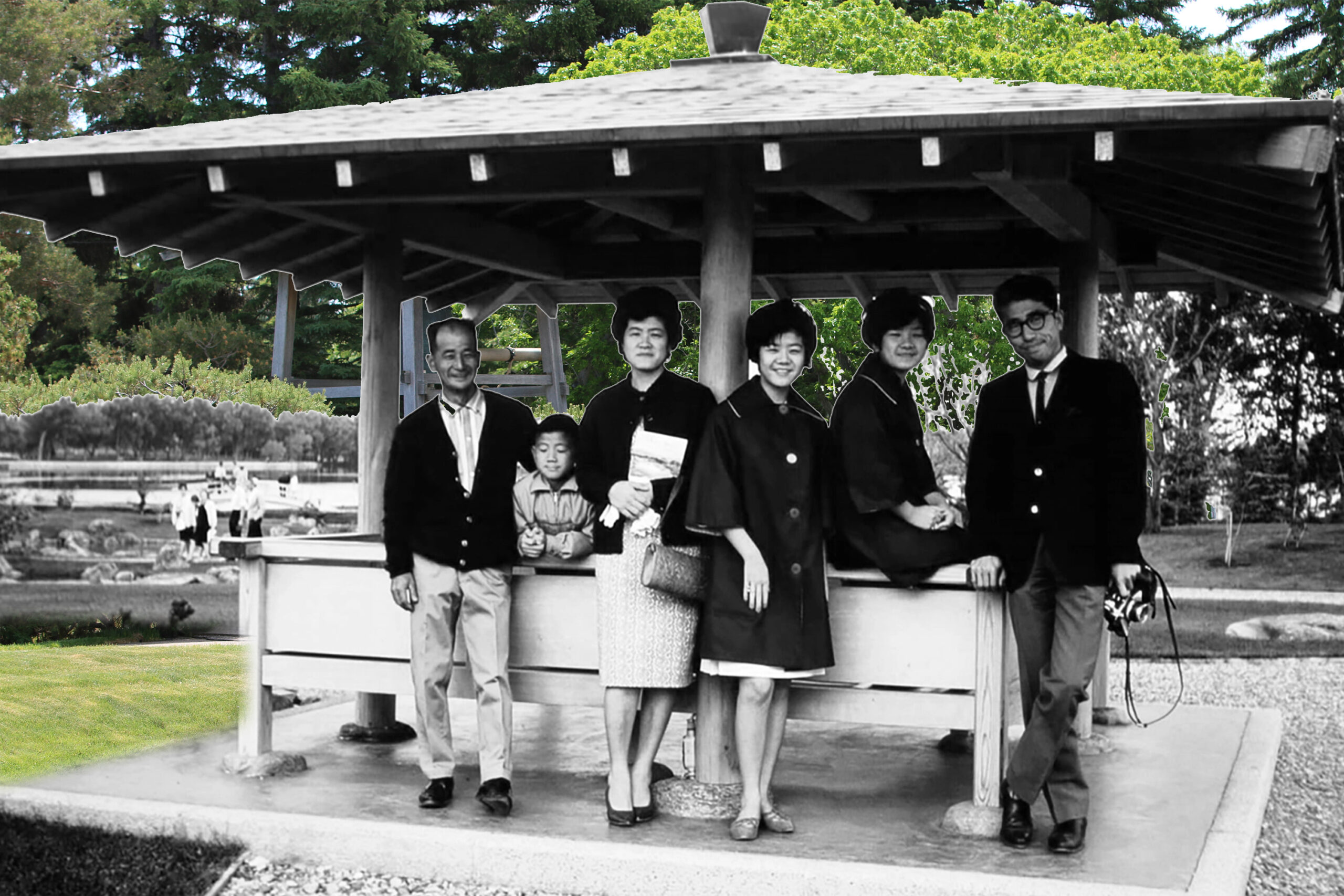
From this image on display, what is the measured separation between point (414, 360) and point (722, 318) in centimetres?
1163

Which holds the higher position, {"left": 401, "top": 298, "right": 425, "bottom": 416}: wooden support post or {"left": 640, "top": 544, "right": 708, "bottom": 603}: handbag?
{"left": 401, "top": 298, "right": 425, "bottom": 416}: wooden support post

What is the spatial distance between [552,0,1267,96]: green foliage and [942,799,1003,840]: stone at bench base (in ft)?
53.7

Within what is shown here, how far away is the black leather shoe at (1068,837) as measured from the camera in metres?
5.25

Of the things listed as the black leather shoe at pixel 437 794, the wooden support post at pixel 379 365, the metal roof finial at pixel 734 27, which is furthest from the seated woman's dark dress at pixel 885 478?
the metal roof finial at pixel 734 27

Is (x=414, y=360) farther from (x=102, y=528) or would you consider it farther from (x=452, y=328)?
(x=452, y=328)

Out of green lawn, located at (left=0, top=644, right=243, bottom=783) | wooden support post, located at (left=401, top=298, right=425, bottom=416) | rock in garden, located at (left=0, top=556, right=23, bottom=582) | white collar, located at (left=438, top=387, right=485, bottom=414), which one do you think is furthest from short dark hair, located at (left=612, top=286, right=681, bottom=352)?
rock in garden, located at (left=0, top=556, right=23, bottom=582)

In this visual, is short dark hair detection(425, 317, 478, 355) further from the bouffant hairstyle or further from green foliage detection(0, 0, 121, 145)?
green foliage detection(0, 0, 121, 145)

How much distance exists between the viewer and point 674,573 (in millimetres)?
5422

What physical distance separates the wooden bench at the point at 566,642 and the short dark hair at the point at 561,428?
1.69 feet

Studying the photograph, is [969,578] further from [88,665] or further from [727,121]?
[88,665]

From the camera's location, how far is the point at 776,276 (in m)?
8.70

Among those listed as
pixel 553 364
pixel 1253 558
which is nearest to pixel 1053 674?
pixel 553 364

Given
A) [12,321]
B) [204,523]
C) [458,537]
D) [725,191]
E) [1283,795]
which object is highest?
[12,321]

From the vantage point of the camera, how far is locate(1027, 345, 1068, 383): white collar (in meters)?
5.36
